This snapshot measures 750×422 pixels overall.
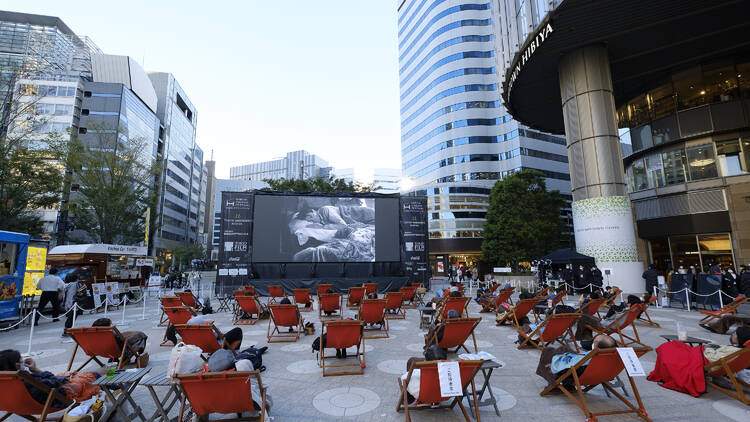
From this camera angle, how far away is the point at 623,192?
15.5 metres

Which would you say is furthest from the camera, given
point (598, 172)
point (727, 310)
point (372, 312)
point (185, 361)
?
point (598, 172)

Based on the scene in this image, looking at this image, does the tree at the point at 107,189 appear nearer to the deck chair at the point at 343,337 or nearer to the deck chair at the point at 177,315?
the deck chair at the point at 177,315

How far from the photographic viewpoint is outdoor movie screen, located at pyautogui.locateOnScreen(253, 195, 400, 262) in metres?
17.1

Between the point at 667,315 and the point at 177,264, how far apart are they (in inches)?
Result: 2413

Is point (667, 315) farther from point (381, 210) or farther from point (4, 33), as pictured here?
point (4, 33)

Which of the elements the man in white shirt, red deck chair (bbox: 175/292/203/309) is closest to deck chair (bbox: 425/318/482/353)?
red deck chair (bbox: 175/292/203/309)

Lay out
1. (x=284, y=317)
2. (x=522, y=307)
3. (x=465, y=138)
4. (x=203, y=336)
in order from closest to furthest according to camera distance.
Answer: (x=203, y=336)
(x=284, y=317)
(x=522, y=307)
(x=465, y=138)

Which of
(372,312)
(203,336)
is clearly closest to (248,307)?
(372,312)

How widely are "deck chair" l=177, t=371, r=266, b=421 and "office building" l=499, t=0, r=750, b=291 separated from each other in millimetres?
16737

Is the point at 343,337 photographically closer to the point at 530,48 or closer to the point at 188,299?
the point at 188,299

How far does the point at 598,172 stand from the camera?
621 inches

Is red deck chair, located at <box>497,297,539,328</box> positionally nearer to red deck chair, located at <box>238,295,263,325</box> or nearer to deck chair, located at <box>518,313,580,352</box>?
deck chair, located at <box>518,313,580,352</box>

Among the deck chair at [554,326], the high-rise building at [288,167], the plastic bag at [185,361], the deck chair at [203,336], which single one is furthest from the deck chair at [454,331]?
the high-rise building at [288,167]

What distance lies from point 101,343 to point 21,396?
2.11 m
